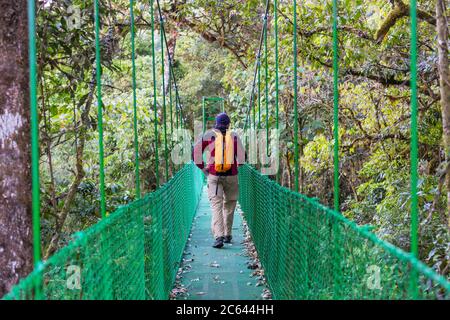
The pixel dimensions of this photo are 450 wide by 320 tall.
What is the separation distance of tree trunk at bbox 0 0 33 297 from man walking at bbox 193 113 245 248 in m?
2.02

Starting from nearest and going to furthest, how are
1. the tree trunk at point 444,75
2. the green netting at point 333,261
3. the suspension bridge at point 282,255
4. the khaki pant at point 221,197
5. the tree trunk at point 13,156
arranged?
the suspension bridge at point 282,255 → the green netting at point 333,261 → the tree trunk at point 13,156 → the tree trunk at point 444,75 → the khaki pant at point 221,197

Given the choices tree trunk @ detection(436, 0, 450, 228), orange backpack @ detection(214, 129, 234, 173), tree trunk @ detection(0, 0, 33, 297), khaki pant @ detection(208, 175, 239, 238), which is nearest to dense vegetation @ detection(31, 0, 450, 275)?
tree trunk @ detection(436, 0, 450, 228)

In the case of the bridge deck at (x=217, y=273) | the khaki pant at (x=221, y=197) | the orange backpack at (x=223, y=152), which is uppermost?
the orange backpack at (x=223, y=152)

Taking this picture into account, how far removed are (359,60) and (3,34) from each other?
2.86 metres

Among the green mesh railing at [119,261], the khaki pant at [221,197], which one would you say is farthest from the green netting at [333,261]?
the khaki pant at [221,197]

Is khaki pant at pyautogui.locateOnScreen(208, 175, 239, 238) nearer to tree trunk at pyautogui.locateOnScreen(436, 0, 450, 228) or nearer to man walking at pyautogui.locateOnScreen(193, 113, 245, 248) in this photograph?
man walking at pyautogui.locateOnScreen(193, 113, 245, 248)

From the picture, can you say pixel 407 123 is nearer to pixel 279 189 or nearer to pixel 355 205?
pixel 355 205

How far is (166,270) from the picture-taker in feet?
9.73

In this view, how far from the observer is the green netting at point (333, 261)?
141 centimetres

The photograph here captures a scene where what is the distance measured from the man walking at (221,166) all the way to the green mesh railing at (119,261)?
818mm

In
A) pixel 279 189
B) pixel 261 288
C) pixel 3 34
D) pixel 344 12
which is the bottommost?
pixel 261 288

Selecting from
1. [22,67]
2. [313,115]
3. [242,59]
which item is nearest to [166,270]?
[22,67]

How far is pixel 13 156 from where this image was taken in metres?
2.17

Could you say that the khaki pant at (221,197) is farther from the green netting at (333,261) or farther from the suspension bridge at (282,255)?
the green netting at (333,261)
